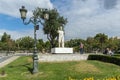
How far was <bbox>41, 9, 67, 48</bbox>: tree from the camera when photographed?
5372 cm

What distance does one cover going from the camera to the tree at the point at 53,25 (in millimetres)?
53719

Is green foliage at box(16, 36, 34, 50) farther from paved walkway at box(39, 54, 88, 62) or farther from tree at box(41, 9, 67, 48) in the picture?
paved walkway at box(39, 54, 88, 62)

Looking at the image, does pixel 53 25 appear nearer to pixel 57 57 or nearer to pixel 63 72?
pixel 57 57

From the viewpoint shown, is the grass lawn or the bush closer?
the grass lawn

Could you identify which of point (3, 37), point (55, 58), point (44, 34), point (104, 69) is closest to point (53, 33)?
point (44, 34)

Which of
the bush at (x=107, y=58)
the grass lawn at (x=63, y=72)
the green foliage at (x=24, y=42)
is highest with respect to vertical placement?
the green foliage at (x=24, y=42)

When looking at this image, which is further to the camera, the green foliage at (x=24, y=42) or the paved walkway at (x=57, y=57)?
the green foliage at (x=24, y=42)

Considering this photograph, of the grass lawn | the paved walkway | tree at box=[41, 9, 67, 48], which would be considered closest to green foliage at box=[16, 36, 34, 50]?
tree at box=[41, 9, 67, 48]

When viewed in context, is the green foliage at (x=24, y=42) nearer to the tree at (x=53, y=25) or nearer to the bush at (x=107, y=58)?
the tree at (x=53, y=25)

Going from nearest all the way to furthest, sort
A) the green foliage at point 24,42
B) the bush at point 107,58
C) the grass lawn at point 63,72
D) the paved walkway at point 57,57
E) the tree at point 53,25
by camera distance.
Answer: the grass lawn at point 63,72 < the bush at point 107,58 < the paved walkway at point 57,57 < the tree at point 53,25 < the green foliage at point 24,42

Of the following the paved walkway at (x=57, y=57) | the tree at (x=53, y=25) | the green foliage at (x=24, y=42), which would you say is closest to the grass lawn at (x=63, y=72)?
the paved walkway at (x=57, y=57)

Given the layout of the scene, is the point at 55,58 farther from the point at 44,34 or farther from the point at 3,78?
the point at 44,34

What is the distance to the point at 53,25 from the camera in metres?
53.8

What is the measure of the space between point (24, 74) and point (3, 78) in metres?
1.80
